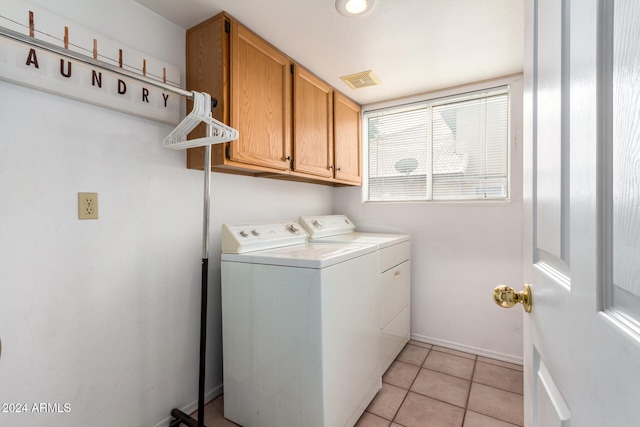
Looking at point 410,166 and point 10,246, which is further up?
point 410,166

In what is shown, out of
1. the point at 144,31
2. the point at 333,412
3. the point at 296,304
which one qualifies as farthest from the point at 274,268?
the point at 144,31

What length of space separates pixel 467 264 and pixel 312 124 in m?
1.71

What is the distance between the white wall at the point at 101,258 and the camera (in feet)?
3.77

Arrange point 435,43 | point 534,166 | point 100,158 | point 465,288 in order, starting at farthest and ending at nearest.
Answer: point 465,288
point 435,43
point 100,158
point 534,166

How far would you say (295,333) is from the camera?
56.3 inches

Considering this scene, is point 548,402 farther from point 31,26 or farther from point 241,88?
point 31,26

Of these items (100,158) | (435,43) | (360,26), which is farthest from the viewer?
(435,43)

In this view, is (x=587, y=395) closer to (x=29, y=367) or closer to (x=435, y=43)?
(x=29, y=367)

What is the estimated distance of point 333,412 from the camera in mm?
1440

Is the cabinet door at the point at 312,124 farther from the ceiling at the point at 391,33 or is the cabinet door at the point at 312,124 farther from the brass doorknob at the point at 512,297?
the brass doorknob at the point at 512,297

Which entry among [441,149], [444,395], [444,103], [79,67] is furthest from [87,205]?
[444,103]

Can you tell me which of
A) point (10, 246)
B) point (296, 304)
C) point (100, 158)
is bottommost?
point (296, 304)

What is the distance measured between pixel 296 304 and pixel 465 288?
1.72 meters

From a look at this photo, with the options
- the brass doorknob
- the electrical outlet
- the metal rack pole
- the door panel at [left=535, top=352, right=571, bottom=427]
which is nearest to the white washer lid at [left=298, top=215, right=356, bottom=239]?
the metal rack pole
